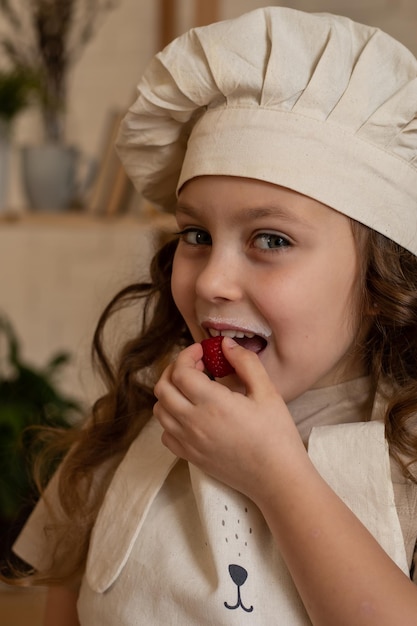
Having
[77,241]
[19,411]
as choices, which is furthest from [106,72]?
[19,411]

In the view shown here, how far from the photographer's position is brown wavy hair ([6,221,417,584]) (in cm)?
98

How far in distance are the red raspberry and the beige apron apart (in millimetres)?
117

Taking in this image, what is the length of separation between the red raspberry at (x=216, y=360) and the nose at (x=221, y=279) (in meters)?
0.05

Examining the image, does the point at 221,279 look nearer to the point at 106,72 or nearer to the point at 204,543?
the point at 204,543

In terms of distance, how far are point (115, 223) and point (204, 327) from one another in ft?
4.42

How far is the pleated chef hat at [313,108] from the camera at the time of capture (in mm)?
937

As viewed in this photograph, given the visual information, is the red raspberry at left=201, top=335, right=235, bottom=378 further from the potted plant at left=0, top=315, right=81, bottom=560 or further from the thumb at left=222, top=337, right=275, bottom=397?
the potted plant at left=0, top=315, right=81, bottom=560

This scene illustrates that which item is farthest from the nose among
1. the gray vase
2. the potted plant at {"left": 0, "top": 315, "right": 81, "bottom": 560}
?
the gray vase

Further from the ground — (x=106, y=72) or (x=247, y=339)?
(x=247, y=339)

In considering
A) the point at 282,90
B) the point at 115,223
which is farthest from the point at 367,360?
the point at 115,223

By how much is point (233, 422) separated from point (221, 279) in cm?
15

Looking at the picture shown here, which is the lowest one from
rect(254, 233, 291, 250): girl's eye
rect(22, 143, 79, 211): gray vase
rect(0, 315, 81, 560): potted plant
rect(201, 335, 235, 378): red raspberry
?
rect(0, 315, 81, 560): potted plant

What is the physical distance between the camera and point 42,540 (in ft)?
4.05

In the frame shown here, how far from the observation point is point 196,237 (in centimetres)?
104
